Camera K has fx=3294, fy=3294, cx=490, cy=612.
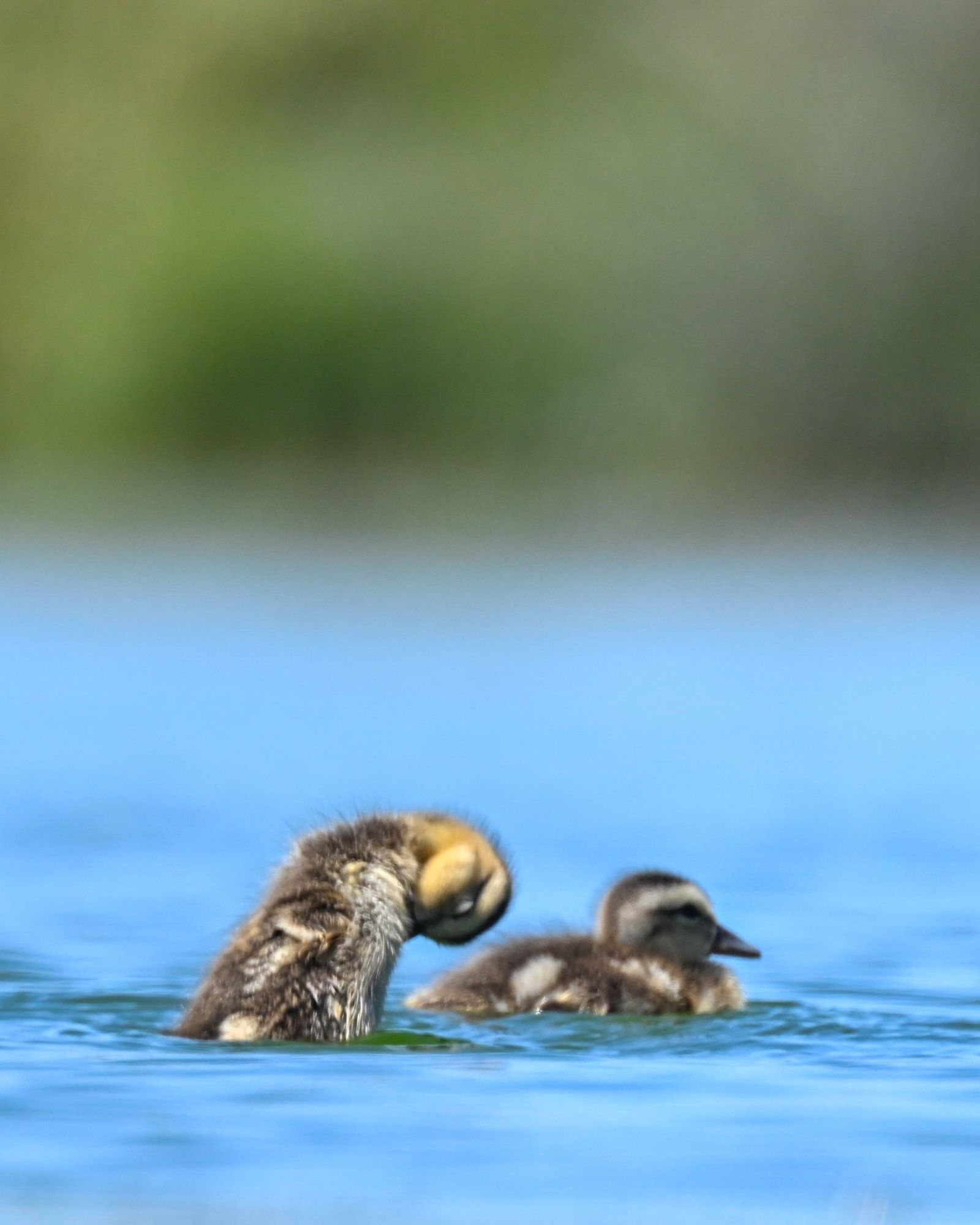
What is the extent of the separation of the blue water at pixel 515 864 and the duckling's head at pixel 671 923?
26cm

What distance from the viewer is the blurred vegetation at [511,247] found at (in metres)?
31.6

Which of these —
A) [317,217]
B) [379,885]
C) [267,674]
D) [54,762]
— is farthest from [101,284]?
[379,885]

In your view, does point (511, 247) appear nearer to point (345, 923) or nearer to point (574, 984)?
point (574, 984)

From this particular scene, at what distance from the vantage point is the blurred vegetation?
31609 millimetres

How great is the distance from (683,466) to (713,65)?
563 centimetres

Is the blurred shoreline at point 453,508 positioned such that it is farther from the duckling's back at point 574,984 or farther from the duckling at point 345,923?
the duckling at point 345,923

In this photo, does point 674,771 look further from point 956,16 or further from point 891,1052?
point 956,16

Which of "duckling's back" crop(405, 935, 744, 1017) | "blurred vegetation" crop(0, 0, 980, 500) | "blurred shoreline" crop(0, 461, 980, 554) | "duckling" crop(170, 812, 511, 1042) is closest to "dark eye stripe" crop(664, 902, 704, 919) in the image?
"duckling's back" crop(405, 935, 744, 1017)

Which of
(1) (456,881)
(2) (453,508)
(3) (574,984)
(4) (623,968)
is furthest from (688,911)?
(2) (453,508)

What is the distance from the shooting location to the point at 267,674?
62.7 feet

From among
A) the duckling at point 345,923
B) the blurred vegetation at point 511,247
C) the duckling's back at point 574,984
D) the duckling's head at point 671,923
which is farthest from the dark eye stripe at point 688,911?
the blurred vegetation at point 511,247

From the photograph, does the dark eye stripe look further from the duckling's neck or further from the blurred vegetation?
the blurred vegetation

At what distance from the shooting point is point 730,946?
26.2ft

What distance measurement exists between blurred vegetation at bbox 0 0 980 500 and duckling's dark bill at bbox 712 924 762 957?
23.4 metres
